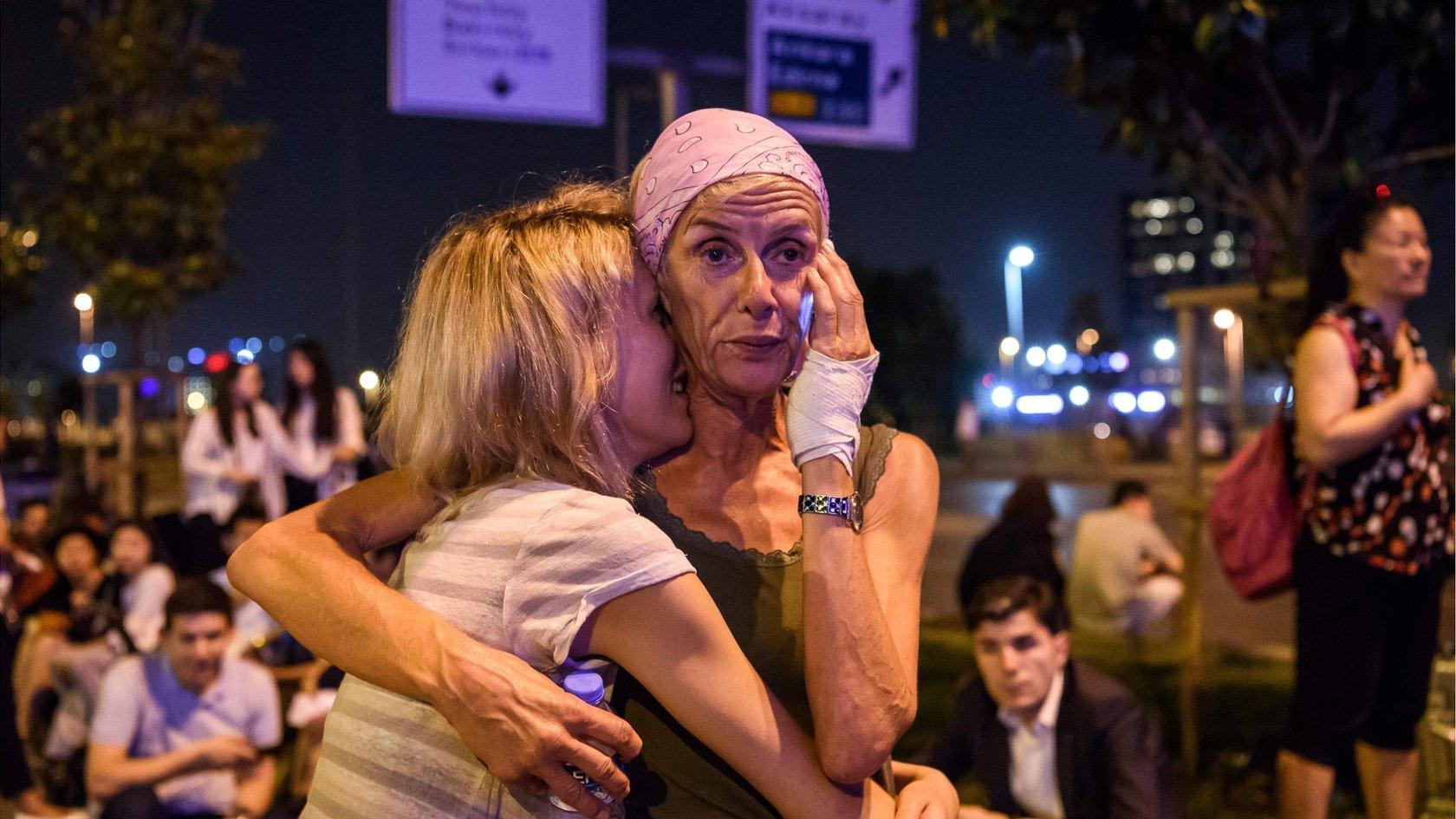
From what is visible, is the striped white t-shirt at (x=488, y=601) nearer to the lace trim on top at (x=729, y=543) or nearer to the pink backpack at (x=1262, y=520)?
the lace trim on top at (x=729, y=543)

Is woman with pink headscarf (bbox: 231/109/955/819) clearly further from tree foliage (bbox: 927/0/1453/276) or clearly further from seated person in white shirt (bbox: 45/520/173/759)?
seated person in white shirt (bbox: 45/520/173/759)

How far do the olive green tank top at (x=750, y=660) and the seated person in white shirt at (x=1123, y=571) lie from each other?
258 inches

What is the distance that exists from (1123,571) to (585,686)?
7060mm

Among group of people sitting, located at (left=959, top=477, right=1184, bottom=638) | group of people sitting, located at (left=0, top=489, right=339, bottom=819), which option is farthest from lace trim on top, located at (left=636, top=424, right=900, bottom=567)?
group of people sitting, located at (left=959, top=477, right=1184, bottom=638)

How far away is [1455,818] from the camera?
12.9ft

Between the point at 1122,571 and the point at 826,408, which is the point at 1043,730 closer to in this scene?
the point at 826,408

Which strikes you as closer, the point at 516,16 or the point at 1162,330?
the point at 516,16

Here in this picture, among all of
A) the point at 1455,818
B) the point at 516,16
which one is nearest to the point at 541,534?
the point at 1455,818

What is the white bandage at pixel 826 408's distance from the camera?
5.43ft

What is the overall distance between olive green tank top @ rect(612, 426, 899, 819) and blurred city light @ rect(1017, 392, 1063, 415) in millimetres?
59593

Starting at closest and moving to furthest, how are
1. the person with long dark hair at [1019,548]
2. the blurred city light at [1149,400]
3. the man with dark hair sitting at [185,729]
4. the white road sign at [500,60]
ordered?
the man with dark hair sitting at [185,729], the person with long dark hair at [1019,548], the white road sign at [500,60], the blurred city light at [1149,400]

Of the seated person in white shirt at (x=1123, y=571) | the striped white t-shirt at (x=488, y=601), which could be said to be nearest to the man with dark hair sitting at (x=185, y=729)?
the striped white t-shirt at (x=488, y=601)

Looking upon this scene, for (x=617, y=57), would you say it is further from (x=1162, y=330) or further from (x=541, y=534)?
(x=1162, y=330)

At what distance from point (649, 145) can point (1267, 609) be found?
9242mm
